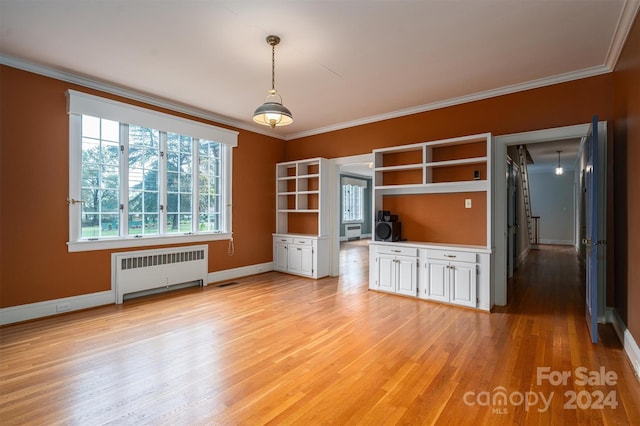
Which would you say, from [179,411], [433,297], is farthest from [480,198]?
[179,411]

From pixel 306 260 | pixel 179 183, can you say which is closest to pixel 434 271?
pixel 306 260

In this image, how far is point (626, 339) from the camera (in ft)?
8.92

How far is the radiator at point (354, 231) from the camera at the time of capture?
12.1m

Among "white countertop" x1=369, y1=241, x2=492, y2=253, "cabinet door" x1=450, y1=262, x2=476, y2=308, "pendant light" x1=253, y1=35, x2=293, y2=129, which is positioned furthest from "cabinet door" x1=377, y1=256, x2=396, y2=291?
"pendant light" x1=253, y1=35, x2=293, y2=129

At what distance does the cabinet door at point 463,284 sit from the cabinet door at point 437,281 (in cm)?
8

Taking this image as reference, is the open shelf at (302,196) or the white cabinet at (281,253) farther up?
the open shelf at (302,196)

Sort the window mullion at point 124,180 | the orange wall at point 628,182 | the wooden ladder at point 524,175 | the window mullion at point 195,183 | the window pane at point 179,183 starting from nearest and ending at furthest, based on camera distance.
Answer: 1. the orange wall at point 628,182
2. the window mullion at point 124,180
3. the window pane at point 179,183
4. the window mullion at point 195,183
5. the wooden ladder at point 524,175

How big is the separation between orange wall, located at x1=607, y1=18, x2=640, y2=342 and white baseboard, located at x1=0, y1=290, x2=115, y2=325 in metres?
5.61

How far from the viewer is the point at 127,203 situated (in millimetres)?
4273

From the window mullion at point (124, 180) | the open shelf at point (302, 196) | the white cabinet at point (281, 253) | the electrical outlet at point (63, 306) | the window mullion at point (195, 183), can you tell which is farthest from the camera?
the white cabinet at point (281, 253)

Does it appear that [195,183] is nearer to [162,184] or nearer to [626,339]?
[162,184]

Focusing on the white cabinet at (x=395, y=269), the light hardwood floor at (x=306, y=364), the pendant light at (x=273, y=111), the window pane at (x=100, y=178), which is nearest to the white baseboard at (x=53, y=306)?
the light hardwood floor at (x=306, y=364)

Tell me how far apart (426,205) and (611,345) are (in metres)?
2.57

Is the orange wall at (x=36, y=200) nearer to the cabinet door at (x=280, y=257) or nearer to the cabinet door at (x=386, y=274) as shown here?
the cabinet door at (x=280, y=257)
